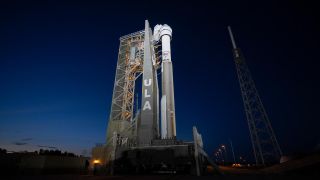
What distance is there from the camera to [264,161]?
1490 inches

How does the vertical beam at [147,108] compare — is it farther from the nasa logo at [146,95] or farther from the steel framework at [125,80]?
the steel framework at [125,80]

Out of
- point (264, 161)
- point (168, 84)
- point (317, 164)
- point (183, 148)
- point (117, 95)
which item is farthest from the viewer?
point (264, 161)

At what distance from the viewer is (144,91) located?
2130 centimetres

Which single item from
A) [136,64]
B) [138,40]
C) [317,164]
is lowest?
[317,164]

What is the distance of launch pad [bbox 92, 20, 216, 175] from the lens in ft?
50.9

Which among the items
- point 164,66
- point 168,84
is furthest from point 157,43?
point 168,84

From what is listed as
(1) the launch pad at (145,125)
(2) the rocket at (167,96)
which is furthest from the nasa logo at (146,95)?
(2) the rocket at (167,96)

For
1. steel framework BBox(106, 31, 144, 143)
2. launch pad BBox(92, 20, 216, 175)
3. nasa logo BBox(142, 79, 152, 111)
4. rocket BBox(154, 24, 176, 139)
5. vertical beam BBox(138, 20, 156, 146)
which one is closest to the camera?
launch pad BBox(92, 20, 216, 175)

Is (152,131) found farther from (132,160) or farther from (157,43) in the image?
(157,43)

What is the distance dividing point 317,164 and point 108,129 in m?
22.4

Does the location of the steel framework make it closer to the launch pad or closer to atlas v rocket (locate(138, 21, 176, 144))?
the launch pad

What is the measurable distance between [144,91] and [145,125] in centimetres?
389

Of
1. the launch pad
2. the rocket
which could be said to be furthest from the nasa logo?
the rocket

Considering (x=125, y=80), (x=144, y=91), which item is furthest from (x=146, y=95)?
(x=125, y=80)
